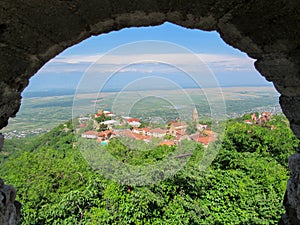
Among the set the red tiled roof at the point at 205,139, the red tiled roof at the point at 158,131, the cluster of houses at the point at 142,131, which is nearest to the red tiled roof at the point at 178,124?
the cluster of houses at the point at 142,131

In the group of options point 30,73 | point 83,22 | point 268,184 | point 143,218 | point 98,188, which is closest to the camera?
point 83,22

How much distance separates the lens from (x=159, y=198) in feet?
18.2

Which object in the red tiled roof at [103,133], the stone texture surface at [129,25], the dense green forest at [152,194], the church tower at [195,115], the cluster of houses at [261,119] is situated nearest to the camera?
the stone texture surface at [129,25]

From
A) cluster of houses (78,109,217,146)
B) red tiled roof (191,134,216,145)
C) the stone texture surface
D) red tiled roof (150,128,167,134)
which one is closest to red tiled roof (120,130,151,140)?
cluster of houses (78,109,217,146)

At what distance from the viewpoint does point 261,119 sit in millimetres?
13422

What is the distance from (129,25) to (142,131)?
21.0 ft

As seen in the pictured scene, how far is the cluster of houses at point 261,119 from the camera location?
13.1m

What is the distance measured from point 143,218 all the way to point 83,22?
4.71m

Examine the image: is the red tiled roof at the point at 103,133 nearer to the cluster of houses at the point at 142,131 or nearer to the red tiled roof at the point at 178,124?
the cluster of houses at the point at 142,131

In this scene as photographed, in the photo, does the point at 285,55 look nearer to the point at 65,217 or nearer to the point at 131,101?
the point at 131,101

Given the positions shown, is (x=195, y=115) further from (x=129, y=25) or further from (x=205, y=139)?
(x=129, y=25)

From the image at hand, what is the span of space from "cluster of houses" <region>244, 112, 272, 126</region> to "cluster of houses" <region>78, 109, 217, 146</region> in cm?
542

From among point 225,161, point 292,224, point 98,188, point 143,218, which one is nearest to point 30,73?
point 292,224

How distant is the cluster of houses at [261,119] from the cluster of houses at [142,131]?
5424 millimetres
